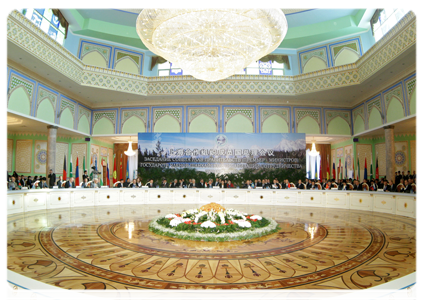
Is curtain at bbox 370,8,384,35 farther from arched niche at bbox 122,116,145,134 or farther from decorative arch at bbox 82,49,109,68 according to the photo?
decorative arch at bbox 82,49,109,68

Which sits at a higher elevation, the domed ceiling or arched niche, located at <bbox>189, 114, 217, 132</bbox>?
the domed ceiling

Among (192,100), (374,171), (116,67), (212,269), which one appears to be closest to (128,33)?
(116,67)

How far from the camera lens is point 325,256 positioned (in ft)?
13.5

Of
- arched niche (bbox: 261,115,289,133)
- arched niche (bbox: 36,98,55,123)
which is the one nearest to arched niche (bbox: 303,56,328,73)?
arched niche (bbox: 261,115,289,133)

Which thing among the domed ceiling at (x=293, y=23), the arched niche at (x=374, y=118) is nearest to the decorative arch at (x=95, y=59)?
the domed ceiling at (x=293, y=23)

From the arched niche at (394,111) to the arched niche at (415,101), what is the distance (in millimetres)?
580

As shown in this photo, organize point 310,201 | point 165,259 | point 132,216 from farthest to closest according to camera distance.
→ point 310,201 → point 132,216 → point 165,259

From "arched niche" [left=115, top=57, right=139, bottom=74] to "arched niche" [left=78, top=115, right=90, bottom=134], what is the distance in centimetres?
315

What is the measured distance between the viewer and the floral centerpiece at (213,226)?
5254 mm

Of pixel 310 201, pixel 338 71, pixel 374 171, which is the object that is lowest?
pixel 310 201

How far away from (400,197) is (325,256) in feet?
19.2

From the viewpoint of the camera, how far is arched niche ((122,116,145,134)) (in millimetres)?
14078

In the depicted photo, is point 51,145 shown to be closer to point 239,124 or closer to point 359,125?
point 239,124

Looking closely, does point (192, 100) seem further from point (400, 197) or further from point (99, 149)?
point (400, 197)
